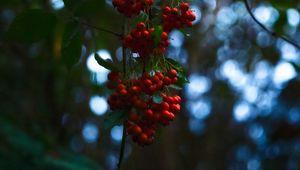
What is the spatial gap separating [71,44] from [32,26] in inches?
5.6

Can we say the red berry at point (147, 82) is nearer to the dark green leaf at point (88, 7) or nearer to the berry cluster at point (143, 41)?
the berry cluster at point (143, 41)

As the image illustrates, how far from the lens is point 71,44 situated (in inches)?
63.0

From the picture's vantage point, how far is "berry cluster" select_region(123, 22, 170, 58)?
1.22 m

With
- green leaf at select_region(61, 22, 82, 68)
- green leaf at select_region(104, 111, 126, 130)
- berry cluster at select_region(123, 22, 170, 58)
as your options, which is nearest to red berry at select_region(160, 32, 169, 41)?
berry cluster at select_region(123, 22, 170, 58)

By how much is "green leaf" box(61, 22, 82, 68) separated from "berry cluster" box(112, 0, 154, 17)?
332 mm

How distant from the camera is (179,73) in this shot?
1382 millimetres

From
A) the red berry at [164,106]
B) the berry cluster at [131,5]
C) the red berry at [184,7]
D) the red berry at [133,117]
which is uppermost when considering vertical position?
the red berry at [184,7]

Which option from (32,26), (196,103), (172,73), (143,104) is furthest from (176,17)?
(196,103)

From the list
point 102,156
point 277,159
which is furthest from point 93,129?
point 277,159

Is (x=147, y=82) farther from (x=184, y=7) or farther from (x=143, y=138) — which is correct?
(x=184, y=7)

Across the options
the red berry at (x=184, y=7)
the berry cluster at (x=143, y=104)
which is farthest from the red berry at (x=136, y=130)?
the red berry at (x=184, y=7)

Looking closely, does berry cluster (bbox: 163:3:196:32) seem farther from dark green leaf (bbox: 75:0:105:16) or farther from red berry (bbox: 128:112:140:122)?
dark green leaf (bbox: 75:0:105:16)

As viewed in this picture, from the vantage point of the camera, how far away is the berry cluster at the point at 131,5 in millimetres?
1270

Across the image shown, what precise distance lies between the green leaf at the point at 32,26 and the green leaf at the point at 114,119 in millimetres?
502
